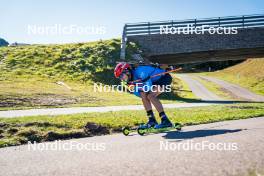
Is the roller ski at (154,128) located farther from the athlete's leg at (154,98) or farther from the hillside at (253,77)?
the hillside at (253,77)

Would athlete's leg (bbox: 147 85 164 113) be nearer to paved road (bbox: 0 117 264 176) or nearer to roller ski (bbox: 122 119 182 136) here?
roller ski (bbox: 122 119 182 136)

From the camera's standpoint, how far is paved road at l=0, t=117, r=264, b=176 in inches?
180

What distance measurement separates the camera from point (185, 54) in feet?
123

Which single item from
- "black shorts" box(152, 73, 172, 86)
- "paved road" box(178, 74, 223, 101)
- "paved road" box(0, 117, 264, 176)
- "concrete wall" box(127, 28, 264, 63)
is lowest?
"paved road" box(178, 74, 223, 101)

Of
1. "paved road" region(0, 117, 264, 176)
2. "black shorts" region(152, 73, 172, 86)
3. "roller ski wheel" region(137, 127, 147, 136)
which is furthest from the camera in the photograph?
"black shorts" region(152, 73, 172, 86)

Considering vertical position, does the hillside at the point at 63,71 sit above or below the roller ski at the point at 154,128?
above

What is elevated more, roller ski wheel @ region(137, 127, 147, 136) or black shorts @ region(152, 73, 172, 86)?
black shorts @ region(152, 73, 172, 86)

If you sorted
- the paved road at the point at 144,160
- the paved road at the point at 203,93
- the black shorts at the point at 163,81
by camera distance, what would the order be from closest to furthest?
the paved road at the point at 144,160
the black shorts at the point at 163,81
the paved road at the point at 203,93

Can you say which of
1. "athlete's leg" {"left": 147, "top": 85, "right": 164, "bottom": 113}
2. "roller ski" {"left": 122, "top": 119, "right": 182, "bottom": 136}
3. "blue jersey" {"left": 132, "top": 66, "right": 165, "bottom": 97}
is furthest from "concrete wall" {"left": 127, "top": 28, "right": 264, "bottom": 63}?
"roller ski" {"left": 122, "top": 119, "right": 182, "bottom": 136}

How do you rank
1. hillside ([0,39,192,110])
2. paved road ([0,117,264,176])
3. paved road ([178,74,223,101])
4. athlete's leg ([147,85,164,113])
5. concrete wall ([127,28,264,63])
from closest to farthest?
paved road ([0,117,264,176]) → athlete's leg ([147,85,164,113]) → hillside ([0,39,192,110]) → concrete wall ([127,28,264,63]) → paved road ([178,74,223,101])

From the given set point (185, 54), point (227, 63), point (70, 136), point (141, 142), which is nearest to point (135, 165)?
point (141, 142)

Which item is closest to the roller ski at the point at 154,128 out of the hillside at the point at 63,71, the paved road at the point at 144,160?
the paved road at the point at 144,160

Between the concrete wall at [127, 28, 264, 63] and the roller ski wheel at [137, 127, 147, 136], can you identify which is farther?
the concrete wall at [127, 28, 264, 63]

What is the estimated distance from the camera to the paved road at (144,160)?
457 centimetres
